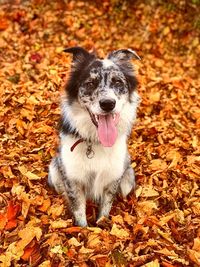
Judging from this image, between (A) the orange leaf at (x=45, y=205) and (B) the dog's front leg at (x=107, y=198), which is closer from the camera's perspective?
(B) the dog's front leg at (x=107, y=198)

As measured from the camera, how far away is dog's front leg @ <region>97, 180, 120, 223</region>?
4.91 m

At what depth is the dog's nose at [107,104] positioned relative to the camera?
13.4 ft

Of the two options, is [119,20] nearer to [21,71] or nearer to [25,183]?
[21,71]

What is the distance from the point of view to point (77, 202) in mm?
4836

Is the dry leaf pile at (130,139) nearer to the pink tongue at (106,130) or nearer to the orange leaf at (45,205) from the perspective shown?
Result: the orange leaf at (45,205)

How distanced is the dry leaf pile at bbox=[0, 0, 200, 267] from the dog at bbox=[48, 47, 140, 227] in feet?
1.33

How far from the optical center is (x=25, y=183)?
5371mm

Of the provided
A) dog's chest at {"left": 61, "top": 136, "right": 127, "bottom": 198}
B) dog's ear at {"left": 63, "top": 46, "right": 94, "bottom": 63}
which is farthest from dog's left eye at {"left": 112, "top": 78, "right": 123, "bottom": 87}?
dog's chest at {"left": 61, "top": 136, "right": 127, "bottom": 198}

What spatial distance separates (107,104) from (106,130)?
0.36 meters

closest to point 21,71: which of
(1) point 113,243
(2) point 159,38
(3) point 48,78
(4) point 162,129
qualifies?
(3) point 48,78

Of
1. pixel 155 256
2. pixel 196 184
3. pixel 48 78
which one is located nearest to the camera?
pixel 155 256

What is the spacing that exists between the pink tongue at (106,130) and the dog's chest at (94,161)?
241 millimetres

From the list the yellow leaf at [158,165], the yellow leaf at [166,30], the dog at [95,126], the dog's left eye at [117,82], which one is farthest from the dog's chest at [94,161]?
the yellow leaf at [166,30]

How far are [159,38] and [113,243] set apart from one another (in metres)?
6.58
